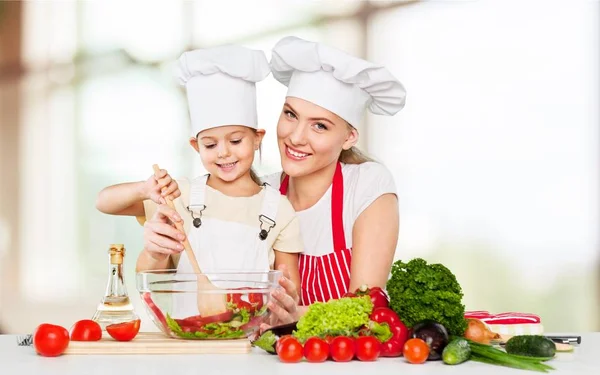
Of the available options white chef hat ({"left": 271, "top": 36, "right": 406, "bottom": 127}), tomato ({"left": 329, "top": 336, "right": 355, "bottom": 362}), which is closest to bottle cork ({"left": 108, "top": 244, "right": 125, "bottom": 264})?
tomato ({"left": 329, "top": 336, "right": 355, "bottom": 362})

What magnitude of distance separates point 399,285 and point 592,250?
12.3 ft

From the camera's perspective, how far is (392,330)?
1.50 meters

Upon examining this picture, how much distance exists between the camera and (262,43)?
5.01 meters

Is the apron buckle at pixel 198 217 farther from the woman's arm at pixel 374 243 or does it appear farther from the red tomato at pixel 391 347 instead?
the red tomato at pixel 391 347

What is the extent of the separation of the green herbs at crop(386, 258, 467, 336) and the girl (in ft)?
2.32

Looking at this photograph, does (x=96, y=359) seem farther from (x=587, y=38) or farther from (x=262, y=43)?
(x=587, y=38)

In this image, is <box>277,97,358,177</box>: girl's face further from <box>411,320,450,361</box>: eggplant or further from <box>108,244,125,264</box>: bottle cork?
<box>411,320,450,361</box>: eggplant

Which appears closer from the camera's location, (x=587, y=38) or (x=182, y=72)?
(x=182, y=72)

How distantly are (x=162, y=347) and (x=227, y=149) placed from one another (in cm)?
73

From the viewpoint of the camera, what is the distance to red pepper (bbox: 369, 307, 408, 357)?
1504mm

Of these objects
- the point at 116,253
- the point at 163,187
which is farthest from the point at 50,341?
the point at 163,187

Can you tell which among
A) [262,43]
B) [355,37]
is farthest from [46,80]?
[355,37]

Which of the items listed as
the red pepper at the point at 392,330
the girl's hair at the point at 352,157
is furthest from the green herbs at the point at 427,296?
the girl's hair at the point at 352,157

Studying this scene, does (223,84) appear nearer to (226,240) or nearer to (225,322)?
(226,240)
